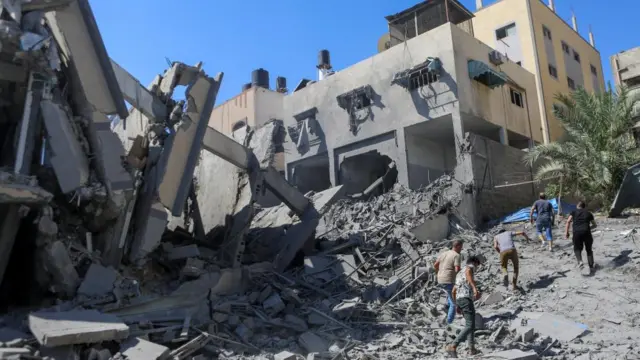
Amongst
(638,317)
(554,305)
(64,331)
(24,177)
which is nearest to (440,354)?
(554,305)

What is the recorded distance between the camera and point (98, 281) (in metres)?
8.93

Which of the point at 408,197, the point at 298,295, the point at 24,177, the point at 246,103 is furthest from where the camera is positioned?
the point at 246,103

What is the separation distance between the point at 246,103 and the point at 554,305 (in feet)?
81.9

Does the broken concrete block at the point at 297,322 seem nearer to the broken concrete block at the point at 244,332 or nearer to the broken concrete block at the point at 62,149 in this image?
the broken concrete block at the point at 244,332

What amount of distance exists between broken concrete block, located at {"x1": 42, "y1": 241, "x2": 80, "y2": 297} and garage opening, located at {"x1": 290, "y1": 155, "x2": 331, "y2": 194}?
49.3 ft

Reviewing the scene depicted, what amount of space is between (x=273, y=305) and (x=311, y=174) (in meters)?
14.2

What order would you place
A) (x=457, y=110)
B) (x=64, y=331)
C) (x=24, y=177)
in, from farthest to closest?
(x=457, y=110) < (x=24, y=177) < (x=64, y=331)

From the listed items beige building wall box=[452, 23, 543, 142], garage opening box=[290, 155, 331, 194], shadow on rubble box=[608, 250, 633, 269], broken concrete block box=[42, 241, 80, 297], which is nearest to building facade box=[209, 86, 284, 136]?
garage opening box=[290, 155, 331, 194]

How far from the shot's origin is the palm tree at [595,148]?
1577 cm

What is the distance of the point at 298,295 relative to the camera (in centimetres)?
1144

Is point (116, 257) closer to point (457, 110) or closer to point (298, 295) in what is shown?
point (298, 295)

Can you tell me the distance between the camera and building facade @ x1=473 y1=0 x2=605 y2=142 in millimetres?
24672

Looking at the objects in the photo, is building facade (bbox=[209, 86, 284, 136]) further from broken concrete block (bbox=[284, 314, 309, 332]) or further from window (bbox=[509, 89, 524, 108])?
broken concrete block (bbox=[284, 314, 309, 332])

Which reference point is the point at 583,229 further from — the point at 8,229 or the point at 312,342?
the point at 8,229
